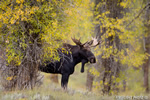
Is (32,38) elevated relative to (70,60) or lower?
elevated

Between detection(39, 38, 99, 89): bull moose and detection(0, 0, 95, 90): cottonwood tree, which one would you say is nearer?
detection(0, 0, 95, 90): cottonwood tree

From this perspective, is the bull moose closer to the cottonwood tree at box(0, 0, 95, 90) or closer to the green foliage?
the cottonwood tree at box(0, 0, 95, 90)

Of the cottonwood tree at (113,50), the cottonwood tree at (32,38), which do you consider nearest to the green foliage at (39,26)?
the cottonwood tree at (32,38)

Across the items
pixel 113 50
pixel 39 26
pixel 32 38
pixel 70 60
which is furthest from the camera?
pixel 113 50

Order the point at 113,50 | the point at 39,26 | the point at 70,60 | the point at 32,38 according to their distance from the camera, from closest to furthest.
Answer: the point at 32,38 < the point at 39,26 < the point at 70,60 < the point at 113,50

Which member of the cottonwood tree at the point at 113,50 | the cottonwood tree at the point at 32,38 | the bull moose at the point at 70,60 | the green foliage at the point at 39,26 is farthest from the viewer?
the cottonwood tree at the point at 113,50

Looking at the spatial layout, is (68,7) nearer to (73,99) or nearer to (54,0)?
(54,0)

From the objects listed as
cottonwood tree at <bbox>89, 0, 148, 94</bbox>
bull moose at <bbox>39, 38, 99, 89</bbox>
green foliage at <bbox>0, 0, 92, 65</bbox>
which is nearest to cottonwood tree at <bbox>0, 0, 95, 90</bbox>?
green foliage at <bbox>0, 0, 92, 65</bbox>

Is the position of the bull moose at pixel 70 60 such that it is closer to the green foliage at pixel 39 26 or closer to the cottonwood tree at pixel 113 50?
the green foliage at pixel 39 26

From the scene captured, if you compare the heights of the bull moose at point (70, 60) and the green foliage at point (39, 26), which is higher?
the green foliage at point (39, 26)

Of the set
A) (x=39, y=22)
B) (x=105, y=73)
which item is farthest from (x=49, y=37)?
(x=105, y=73)

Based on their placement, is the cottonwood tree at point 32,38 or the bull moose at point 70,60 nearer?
the cottonwood tree at point 32,38

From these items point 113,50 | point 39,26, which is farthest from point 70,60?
point 113,50

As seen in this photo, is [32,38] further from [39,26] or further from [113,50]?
[113,50]
